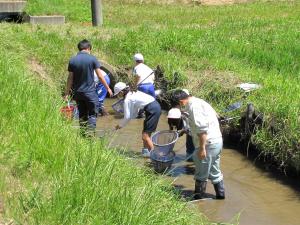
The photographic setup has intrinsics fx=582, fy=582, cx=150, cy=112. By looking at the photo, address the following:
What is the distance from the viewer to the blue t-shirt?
9.38 meters

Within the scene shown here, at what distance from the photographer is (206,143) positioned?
302 inches

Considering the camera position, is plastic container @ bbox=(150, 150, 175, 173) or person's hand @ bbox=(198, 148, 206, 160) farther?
plastic container @ bbox=(150, 150, 175, 173)

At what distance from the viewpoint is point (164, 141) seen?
9.34 m

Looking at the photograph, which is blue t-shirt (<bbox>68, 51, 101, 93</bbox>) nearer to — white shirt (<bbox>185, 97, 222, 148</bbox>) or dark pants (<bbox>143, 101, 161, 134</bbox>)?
dark pants (<bbox>143, 101, 161, 134</bbox>)

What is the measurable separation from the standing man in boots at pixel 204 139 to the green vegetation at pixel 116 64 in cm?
128

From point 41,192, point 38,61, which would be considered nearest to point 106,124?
point 38,61

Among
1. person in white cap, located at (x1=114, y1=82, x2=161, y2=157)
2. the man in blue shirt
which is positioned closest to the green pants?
person in white cap, located at (x1=114, y1=82, x2=161, y2=157)

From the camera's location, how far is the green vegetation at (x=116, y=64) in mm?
4809

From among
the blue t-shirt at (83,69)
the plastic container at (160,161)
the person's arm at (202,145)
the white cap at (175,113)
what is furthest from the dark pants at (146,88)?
the person's arm at (202,145)

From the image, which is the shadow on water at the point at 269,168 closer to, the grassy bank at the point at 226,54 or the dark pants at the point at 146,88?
the grassy bank at the point at 226,54

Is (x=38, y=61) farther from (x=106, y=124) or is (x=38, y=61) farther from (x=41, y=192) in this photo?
(x=41, y=192)

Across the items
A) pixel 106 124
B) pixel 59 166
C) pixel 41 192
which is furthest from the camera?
pixel 106 124

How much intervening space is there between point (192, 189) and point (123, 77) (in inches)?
234

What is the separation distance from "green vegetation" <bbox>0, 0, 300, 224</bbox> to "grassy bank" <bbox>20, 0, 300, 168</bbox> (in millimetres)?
26
